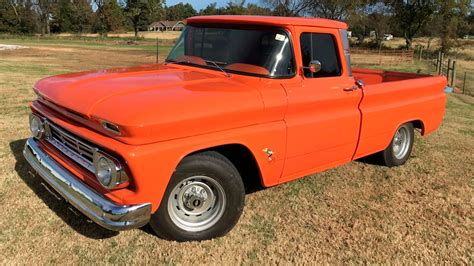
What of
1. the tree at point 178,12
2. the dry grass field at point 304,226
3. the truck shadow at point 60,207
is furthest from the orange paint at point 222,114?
the tree at point 178,12

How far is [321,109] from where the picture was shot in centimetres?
417

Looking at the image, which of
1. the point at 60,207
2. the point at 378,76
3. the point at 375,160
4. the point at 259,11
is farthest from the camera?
Answer: the point at 259,11

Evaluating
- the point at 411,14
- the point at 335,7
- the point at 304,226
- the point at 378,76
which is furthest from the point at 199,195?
the point at 335,7

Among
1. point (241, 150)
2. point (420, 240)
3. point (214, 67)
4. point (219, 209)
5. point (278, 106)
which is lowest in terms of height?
point (420, 240)

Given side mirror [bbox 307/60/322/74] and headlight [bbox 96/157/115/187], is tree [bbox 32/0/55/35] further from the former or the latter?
headlight [bbox 96/157/115/187]

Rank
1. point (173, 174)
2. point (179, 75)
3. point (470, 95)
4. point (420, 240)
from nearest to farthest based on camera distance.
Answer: point (173, 174) < point (420, 240) < point (179, 75) < point (470, 95)

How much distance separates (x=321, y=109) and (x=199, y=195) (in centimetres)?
145

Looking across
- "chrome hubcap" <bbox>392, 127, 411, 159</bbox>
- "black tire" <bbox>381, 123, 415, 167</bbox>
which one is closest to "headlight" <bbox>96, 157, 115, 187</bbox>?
"black tire" <bbox>381, 123, 415, 167</bbox>

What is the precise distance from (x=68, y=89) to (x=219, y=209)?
159 centimetres

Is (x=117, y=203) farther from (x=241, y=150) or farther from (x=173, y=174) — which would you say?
(x=241, y=150)

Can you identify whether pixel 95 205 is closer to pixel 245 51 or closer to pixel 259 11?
pixel 245 51

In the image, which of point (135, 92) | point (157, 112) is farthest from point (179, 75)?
point (157, 112)

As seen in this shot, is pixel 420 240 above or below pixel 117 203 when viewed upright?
below

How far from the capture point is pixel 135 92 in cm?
338
